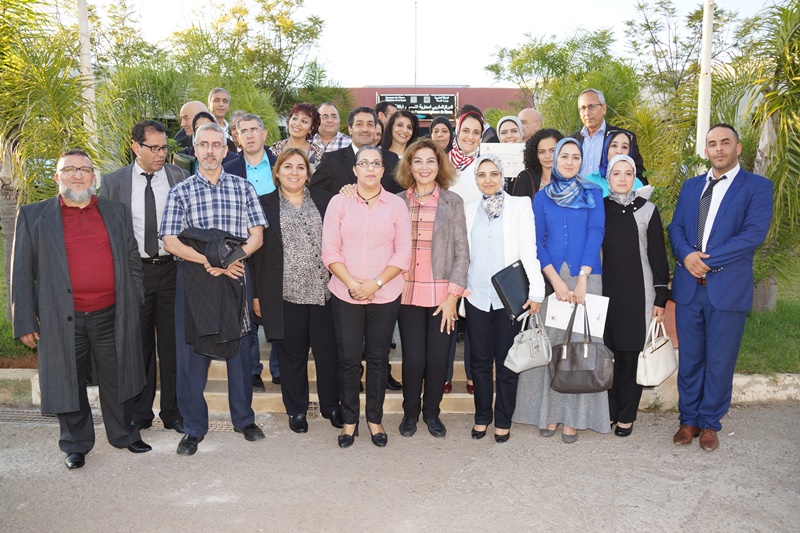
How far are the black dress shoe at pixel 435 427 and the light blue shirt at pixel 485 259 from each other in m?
0.95

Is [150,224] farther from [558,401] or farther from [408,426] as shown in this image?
[558,401]

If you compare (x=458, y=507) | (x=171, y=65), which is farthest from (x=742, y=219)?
(x=171, y=65)

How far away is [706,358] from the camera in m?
5.07

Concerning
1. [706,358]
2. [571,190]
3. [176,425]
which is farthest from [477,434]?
[176,425]

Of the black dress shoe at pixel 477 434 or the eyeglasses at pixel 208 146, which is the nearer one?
the eyeglasses at pixel 208 146

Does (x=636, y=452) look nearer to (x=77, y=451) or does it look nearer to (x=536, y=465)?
(x=536, y=465)

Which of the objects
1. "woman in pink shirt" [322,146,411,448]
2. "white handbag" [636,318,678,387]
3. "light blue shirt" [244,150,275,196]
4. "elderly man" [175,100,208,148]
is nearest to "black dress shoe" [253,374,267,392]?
"woman in pink shirt" [322,146,411,448]

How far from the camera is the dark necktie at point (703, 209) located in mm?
5008

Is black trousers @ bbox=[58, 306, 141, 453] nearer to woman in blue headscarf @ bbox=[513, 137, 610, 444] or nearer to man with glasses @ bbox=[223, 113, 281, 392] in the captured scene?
man with glasses @ bbox=[223, 113, 281, 392]

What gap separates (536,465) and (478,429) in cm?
62

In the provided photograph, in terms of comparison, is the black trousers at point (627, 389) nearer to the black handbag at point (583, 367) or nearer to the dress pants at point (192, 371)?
the black handbag at point (583, 367)

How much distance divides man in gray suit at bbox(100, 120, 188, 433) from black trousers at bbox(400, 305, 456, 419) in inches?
70.7

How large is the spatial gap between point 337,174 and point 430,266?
4.16 ft

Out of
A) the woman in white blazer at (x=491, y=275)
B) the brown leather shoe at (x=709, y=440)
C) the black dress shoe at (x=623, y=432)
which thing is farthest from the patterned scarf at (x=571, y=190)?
the brown leather shoe at (x=709, y=440)
